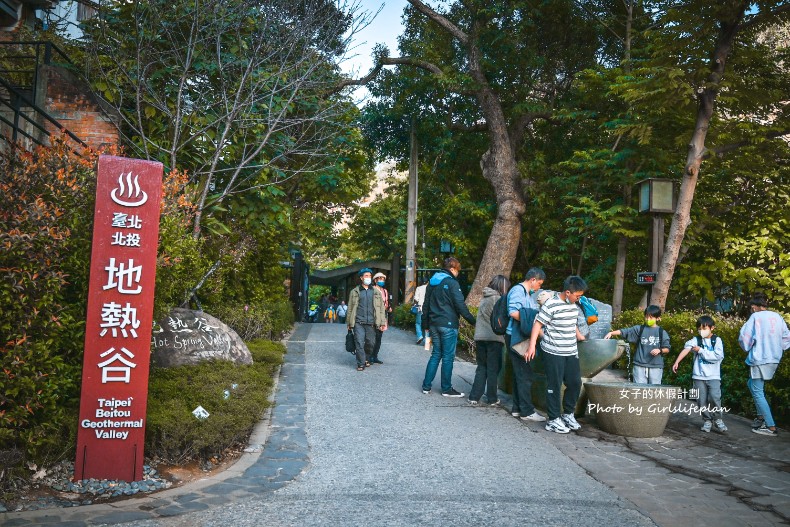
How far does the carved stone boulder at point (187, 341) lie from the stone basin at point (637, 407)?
5.10 metres

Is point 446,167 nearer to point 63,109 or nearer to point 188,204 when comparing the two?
point 63,109

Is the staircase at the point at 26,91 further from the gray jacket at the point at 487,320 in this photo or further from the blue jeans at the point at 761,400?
the blue jeans at the point at 761,400

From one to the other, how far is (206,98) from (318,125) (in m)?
2.65

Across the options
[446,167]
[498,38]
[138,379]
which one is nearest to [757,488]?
[138,379]

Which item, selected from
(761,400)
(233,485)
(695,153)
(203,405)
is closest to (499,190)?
(695,153)

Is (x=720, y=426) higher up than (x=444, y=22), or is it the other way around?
(x=444, y=22)

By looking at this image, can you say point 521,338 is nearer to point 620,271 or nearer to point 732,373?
point 732,373

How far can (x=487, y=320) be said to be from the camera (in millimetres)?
9461

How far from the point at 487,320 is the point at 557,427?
181cm

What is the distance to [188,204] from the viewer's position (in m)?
8.45

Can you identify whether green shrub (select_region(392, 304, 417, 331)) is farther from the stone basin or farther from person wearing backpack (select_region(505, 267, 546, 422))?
the stone basin

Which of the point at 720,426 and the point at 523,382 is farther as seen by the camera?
the point at 523,382

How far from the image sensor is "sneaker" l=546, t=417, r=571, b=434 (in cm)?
818

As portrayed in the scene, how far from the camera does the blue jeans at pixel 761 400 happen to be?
8.70m
